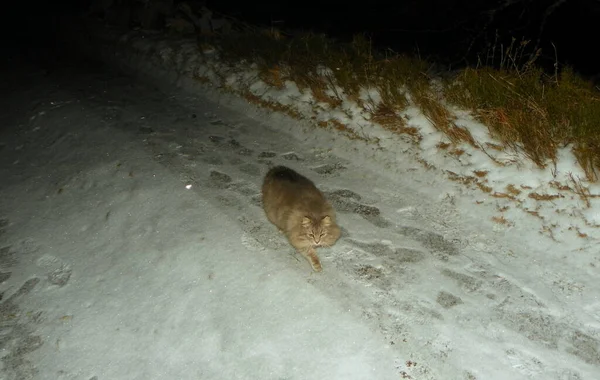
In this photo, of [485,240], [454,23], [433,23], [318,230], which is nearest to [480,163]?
[485,240]

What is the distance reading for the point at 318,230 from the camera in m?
3.51

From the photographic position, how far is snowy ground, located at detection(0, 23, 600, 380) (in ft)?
9.89

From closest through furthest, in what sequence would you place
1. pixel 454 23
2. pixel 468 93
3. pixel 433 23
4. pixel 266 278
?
1. pixel 266 278
2. pixel 468 93
3. pixel 454 23
4. pixel 433 23

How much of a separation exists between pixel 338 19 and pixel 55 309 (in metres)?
10.6

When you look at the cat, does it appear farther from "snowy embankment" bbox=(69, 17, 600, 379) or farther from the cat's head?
"snowy embankment" bbox=(69, 17, 600, 379)

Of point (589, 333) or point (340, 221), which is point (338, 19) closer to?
point (340, 221)

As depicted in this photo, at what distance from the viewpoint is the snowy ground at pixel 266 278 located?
3014 mm

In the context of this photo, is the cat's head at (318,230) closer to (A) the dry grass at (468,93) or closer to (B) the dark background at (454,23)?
(A) the dry grass at (468,93)

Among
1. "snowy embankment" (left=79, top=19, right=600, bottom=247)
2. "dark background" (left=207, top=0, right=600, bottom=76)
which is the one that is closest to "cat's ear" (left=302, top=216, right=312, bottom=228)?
"snowy embankment" (left=79, top=19, right=600, bottom=247)

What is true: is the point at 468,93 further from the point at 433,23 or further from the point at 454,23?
the point at 433,23

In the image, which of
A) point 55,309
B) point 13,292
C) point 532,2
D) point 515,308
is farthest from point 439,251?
point 532,2

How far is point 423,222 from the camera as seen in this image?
4.14m

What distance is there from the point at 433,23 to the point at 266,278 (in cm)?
800

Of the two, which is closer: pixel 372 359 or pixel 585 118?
pixel 372 359
